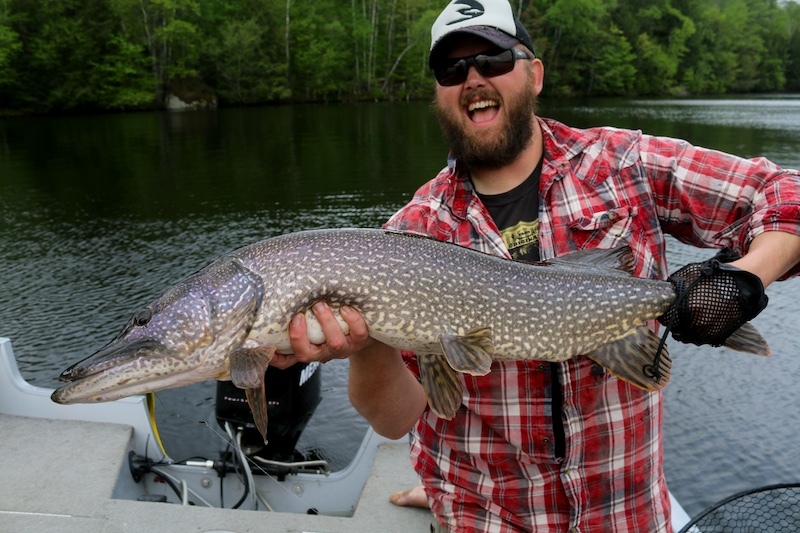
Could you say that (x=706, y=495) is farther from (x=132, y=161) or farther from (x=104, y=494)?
(x=132, y=161)

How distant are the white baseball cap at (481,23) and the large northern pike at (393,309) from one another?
926 millimetres

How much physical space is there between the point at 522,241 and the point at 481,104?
64cm

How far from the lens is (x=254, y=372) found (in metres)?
2.20

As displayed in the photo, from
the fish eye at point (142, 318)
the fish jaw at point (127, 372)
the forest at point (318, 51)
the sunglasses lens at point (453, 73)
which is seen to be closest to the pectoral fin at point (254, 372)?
the fish jaw at point (127, 372)

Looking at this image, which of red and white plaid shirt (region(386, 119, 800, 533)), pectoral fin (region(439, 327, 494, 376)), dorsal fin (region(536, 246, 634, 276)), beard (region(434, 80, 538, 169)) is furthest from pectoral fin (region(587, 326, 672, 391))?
beard (region(434, 80, 538, 169))

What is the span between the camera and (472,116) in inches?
105

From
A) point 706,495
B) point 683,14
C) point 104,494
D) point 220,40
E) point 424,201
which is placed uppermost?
→ point 683,14

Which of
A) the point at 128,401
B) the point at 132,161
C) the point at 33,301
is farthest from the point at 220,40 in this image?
Answer: the point at 128,401

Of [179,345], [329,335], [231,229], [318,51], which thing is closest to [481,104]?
[329,335]

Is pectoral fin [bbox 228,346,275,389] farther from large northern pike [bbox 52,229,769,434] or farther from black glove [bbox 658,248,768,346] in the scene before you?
black glove [bbox 658,248,768,346]

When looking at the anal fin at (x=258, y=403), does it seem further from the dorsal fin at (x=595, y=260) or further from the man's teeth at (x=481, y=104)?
the man's teeth at (x=481, y=104)

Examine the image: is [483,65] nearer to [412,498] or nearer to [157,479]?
[412,498]

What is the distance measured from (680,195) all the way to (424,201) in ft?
3.34

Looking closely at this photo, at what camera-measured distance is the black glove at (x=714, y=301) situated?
2.06m
